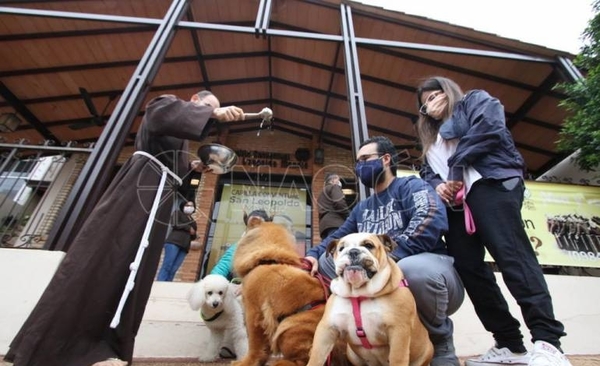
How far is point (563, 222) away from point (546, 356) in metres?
3.49

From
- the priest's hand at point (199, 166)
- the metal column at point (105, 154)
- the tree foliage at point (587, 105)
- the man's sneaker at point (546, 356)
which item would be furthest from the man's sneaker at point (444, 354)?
the tree foliage at point (587, 105)

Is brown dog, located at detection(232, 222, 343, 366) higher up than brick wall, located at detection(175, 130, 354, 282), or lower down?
lower down

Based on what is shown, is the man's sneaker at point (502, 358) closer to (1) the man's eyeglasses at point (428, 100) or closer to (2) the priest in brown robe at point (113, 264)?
(1) the man's eyeglasses at point (428, 100)

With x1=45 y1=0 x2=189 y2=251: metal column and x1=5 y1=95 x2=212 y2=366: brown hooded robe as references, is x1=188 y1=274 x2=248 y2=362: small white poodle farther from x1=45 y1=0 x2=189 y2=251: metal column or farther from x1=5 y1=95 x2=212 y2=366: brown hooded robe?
x1=45 y1=0 x2=189 y2=251: metal column

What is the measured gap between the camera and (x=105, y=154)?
3.12m

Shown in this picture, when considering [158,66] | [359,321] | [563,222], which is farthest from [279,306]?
[563,222]

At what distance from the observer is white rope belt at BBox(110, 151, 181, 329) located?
1.63 meters

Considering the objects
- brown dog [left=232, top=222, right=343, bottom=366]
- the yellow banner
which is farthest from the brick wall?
brown dog [left=232, top=222, right=343, bottom=366]

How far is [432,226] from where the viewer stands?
1.79 metres

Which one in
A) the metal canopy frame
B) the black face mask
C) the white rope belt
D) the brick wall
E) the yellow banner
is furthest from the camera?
the brick wall

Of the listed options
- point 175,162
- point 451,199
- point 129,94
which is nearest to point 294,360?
point 451,199

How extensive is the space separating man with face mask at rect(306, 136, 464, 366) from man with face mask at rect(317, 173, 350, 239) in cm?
193

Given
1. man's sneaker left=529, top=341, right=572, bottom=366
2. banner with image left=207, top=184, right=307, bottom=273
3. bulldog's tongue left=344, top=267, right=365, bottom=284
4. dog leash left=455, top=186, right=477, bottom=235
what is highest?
banner with image left=207, top=184, right=307, bottom=273

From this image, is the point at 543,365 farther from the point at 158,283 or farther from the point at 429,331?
the point at 158,283
